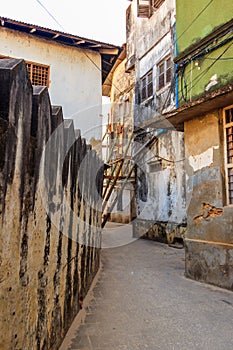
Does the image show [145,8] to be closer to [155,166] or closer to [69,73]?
[69,73]

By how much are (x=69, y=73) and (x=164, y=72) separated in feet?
13.2

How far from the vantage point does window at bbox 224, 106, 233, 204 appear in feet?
17.7

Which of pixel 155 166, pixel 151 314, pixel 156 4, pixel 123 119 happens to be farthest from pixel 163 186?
pixel 156 4

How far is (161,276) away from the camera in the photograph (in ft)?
19.8

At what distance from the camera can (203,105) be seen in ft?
17.8


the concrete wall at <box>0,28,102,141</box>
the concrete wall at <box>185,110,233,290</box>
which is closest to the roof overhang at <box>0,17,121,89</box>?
the concrete wall at <box>0,28,102,141</box>

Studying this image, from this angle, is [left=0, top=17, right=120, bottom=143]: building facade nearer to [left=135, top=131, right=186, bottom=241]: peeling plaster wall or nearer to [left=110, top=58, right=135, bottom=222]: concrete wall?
[left=135, top=131, right=186, bottom=241]: peeling plaster wall

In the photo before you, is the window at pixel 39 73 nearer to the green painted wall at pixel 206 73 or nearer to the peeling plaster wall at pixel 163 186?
the peeling plaster wall at pixel 163 186

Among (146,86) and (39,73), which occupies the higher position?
(146,86)

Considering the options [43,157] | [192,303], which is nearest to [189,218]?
[192,303]

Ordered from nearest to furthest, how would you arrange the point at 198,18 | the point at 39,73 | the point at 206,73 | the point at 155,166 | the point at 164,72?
the point at 206,73 → the point at 198,18 → the point at 39,73 → the point at 164,72 → the point at 155,166

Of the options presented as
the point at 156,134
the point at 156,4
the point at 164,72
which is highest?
the point at 156,4

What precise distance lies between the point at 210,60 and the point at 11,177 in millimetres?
5485

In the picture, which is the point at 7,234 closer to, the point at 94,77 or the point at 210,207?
the point at 210,207
